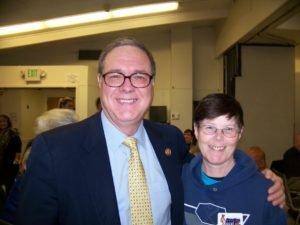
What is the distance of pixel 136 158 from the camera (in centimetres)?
132

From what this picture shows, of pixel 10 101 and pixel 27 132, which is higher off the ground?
pixel 10 101

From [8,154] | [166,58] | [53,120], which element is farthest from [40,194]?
[166,58]

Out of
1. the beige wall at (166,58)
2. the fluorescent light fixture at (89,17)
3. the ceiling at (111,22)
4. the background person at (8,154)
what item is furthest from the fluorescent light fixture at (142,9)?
the background person at (8,154)

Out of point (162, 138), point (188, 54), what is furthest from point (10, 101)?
point (162, 138)

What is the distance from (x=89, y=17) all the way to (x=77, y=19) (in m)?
0.23

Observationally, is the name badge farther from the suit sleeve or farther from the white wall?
the white wall

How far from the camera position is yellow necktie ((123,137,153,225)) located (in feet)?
4.02

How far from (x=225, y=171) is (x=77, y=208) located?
0.70 metres

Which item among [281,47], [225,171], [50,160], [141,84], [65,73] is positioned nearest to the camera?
[50,160]

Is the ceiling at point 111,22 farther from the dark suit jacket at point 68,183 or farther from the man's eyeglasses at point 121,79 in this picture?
the dark suit jacket at point 68,183

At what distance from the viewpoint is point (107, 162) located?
1244 millimetres

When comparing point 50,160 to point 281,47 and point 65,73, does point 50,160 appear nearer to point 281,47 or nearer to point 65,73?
point 65,73

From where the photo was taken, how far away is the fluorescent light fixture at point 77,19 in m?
5.20

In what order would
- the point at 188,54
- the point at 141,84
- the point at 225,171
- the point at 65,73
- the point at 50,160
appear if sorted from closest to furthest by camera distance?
the point at 50,160 → the point at 141,84 → the point at 225,171 → the point at 65,73 → the point at 188,54
